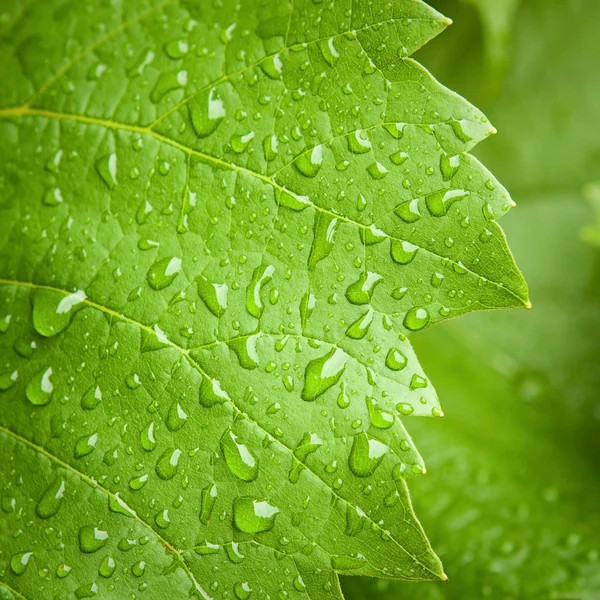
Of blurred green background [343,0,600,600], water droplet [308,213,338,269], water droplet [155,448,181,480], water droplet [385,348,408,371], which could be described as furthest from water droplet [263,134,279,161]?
blurred green background [343,0,600,600]

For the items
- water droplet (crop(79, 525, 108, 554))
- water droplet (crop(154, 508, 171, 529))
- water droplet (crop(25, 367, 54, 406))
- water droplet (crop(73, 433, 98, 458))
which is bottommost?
water droplet (crop(79, 525, 108, 554))

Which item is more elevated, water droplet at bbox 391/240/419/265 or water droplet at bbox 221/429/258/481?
water droplet at bbox 391/240/419/265

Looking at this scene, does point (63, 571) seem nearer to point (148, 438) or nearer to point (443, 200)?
point (148, 438)

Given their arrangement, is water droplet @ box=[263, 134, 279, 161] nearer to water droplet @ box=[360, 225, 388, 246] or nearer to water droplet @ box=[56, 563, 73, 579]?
water droplet @ box=[360, 225, 388, 246]

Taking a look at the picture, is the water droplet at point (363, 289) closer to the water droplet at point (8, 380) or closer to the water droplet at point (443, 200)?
the water droplet at point (443, 200)

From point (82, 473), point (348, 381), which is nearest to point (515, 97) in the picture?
point (348, 381)

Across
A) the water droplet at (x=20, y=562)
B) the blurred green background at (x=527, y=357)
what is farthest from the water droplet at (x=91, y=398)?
the blurred green background at (x=527, y=357)

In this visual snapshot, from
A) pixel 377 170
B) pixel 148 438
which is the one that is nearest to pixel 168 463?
pixel 148 438
